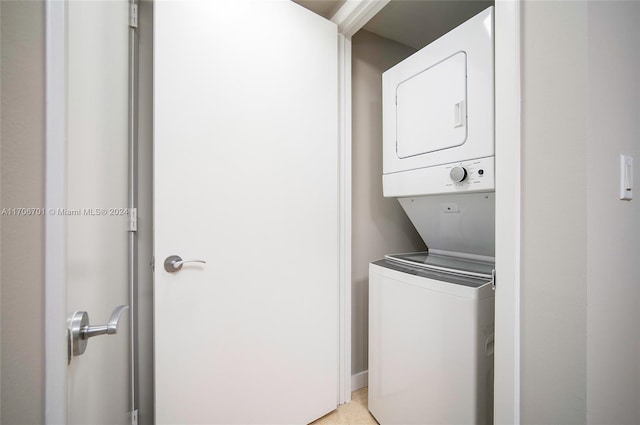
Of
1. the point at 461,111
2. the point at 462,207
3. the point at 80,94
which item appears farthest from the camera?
the point at 462,207

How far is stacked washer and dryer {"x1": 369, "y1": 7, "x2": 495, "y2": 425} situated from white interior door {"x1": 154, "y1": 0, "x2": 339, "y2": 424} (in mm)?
337

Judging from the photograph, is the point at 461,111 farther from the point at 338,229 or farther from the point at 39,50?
the point at 39,50

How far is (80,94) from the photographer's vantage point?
20.3 inches

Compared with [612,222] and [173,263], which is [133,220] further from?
[612,222]

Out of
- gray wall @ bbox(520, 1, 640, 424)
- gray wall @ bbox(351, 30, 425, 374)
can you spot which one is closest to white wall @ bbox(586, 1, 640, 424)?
gray wall @ bbox(520, 1, 640, 424)

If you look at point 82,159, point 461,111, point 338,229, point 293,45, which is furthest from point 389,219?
point 82,159

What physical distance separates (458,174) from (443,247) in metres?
0.65

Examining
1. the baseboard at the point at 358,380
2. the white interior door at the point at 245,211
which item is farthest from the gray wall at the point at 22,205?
the baseboard at the point at 358,380

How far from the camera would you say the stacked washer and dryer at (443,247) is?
3.48ft

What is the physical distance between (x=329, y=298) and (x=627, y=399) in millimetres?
1193

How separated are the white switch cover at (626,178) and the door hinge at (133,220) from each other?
182 cm

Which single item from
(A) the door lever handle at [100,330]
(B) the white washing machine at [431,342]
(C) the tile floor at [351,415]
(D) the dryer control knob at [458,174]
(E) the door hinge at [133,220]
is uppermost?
(D) the dryer control knob at [458,174]

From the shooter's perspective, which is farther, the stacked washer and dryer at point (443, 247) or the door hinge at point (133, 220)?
the door hinge at point (133, 220)

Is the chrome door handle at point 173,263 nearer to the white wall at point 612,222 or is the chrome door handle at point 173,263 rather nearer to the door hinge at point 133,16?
the door hinge at point 133,16
